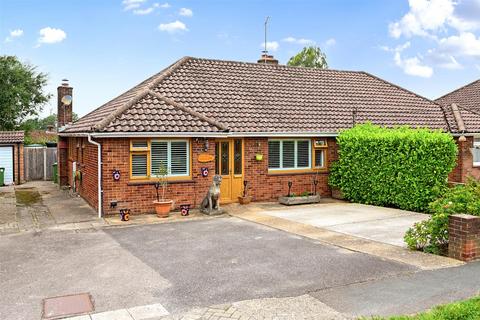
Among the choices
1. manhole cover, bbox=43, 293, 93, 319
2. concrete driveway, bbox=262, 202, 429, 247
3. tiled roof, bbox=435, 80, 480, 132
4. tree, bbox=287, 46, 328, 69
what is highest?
tree, bbox=287, 46, 328, 69

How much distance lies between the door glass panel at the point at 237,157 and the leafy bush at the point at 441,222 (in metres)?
7.48

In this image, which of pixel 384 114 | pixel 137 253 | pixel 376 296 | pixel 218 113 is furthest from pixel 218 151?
pixel 376 296

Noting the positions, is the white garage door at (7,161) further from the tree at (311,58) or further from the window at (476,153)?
the tree at (311,58)

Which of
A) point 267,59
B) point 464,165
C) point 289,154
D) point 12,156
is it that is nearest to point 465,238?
point 289,154

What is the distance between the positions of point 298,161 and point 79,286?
1095 centimetres

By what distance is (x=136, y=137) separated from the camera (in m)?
13.5

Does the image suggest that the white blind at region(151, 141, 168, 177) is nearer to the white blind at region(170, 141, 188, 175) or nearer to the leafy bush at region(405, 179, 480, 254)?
the white blind at region(170, 141, 188, 175)

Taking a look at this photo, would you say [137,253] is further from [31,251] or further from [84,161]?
[84,161]

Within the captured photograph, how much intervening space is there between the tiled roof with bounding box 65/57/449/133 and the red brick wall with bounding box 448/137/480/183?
1035 mm

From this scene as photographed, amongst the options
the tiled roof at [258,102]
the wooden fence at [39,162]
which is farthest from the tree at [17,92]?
the tiled roof at [258,102]

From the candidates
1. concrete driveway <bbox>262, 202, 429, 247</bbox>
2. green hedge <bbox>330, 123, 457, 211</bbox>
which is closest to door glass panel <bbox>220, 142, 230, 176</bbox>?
concrete driveway <bbox>262, 202, 429, 247</bbox>

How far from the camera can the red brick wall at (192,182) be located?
13.3 meters

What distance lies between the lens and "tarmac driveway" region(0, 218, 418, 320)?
6.69 meters

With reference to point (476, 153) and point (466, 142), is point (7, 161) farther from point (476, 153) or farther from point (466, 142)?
point (476, 153)
